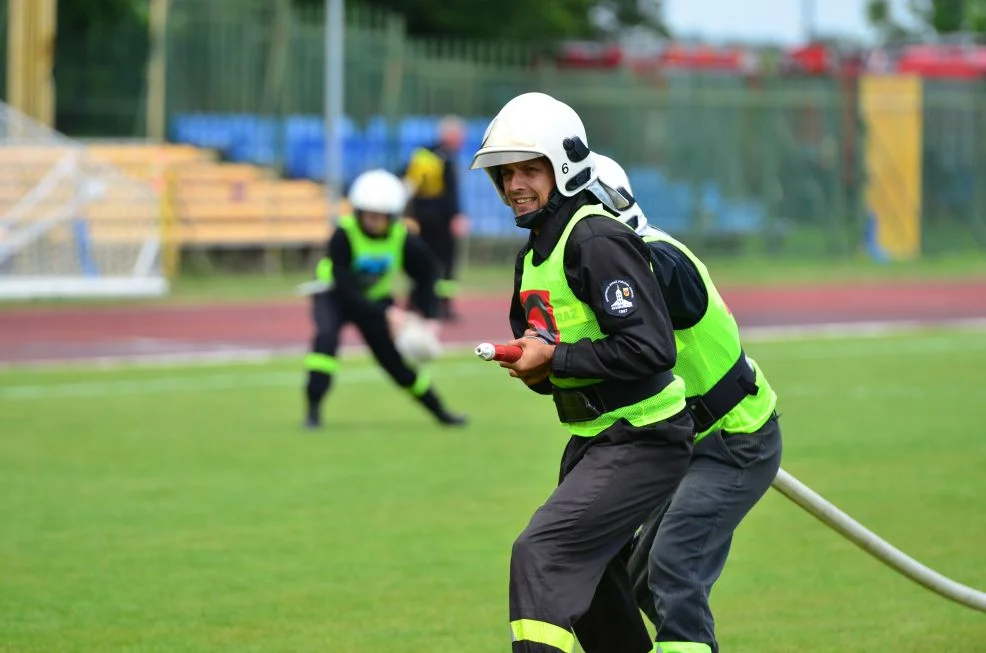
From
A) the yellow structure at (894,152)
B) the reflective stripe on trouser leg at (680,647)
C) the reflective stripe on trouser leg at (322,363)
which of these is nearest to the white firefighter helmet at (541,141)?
the reflective stripe on trouser leg at (680,647)

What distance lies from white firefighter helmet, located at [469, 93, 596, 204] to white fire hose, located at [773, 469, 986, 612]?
1.38 metres

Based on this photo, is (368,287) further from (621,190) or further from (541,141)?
(541,141)

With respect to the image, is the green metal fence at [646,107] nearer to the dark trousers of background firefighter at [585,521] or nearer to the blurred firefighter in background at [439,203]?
the blurred firefighter in background at [439,203]

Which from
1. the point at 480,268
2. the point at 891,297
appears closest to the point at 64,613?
the point at 891,297

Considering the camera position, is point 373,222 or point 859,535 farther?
point 373,222

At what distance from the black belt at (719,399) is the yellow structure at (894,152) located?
30000 millimetres

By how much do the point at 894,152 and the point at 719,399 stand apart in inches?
1196

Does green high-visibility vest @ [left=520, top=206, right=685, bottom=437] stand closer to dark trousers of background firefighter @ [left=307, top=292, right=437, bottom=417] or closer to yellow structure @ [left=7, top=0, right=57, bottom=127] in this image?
dark trousers of background firefighter @ [left=307, top=292, right=437, bottom=417]

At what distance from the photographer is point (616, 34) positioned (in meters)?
54.9

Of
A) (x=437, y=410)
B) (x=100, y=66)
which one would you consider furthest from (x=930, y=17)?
(x=437, y=410)

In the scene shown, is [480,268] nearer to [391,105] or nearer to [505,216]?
[505,216]

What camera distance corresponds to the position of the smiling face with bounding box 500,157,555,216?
5.15 m

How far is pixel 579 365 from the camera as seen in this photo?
4973 millimetres

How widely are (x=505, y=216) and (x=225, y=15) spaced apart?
6.32 m
